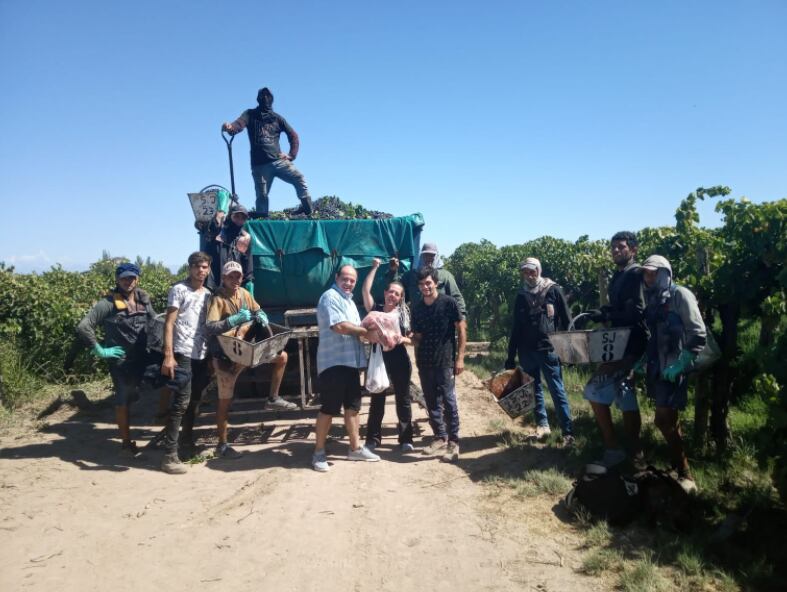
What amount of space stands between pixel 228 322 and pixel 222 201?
2.04 m

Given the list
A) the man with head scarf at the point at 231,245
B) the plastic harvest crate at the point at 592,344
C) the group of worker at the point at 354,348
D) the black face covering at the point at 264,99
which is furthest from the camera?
the black face covering at the point at 264,99

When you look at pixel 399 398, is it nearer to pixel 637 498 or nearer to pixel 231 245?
pixel 637 498

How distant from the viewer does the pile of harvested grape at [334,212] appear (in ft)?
23.4

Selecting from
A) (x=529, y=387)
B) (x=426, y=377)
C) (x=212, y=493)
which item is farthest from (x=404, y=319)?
(x=212, y=493)

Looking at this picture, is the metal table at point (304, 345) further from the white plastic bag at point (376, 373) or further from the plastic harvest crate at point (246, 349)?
the white plastic bag at point (376, 373)

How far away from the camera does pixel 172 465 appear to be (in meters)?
5.10

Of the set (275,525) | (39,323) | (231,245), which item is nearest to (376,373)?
(275,525)

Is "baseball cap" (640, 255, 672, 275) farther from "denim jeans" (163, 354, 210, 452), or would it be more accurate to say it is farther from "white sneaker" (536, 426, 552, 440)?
"denim jeans" (163, 354, 210, 452)

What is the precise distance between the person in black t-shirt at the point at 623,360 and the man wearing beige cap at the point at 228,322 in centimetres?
337

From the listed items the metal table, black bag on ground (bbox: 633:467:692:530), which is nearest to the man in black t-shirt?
the metal table

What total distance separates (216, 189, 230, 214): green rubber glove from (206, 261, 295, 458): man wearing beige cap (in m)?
1.37

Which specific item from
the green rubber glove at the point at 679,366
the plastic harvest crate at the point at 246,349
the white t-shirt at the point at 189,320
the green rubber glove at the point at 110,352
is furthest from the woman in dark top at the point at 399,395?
the green rubber glove at the point at 110,352

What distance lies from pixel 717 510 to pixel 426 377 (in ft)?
8.78

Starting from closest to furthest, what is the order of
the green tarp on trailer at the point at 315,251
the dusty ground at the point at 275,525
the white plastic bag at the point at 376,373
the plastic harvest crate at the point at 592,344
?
the dusty ground at the point at 275,525, the plastic harvest crate at the point at 592,344, the white plastic bag at the point at 376,373, the green tarp on trailer at the point at 315,251
